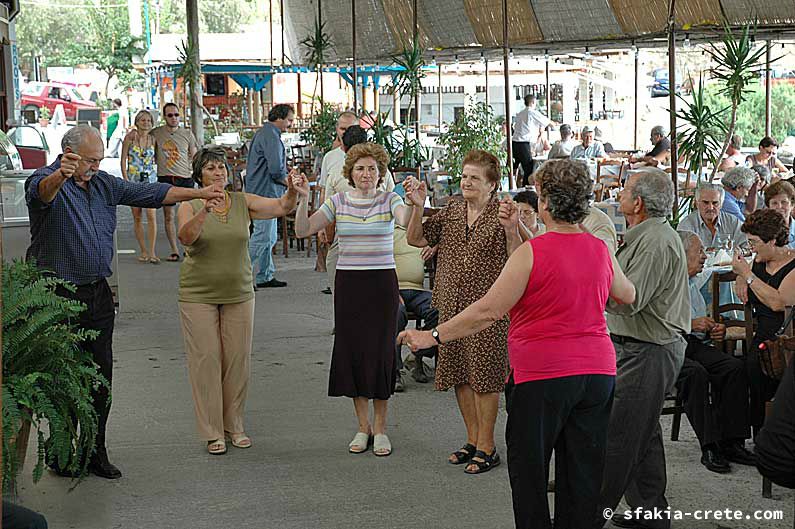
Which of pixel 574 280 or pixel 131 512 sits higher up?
pixel 574 280

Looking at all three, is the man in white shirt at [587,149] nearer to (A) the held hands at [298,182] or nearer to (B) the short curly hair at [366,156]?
(B) the short curly hair at [366,156]

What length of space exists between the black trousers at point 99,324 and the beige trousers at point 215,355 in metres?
0.50

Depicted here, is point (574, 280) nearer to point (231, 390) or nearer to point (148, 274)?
point (231, 390)

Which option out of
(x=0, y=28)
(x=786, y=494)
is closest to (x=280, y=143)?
(x=0, y=28)

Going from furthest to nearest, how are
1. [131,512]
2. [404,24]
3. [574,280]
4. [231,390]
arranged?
[404,24] < [231,390] < [131,512] < [574,280]

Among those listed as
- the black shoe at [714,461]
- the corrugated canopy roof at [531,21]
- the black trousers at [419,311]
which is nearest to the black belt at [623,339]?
the black shoe at [714,461]

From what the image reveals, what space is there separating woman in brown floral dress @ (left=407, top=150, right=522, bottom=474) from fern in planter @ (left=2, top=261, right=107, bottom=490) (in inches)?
68.1

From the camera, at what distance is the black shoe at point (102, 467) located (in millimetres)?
5543

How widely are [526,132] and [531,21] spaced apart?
15.2 ft

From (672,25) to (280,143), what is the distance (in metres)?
4.29

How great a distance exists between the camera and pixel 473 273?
17.3ft

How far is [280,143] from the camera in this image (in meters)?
11.0

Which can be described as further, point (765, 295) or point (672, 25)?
point (672, 25)

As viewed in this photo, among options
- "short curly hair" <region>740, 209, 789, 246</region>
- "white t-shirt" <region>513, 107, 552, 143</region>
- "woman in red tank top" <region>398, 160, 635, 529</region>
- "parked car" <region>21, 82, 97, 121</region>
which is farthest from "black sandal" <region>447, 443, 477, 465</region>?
"parked car" <region>21, 82, 97, 121</region>
